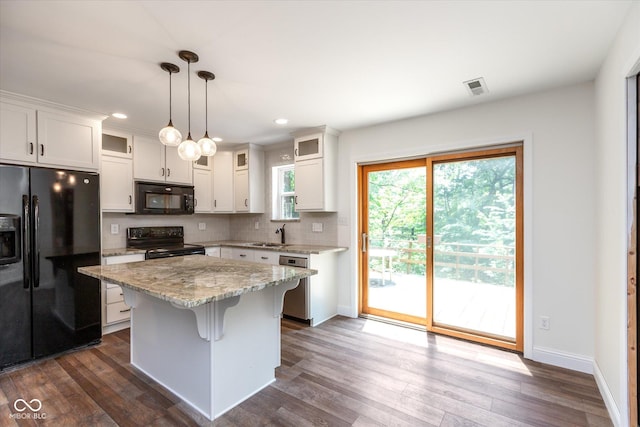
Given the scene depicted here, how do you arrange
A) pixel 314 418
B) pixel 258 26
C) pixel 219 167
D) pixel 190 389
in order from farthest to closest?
pixel 219 167, pixel 190 389, pixel 314 418, pixel 258 26

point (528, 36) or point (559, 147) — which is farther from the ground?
point (528, 36)

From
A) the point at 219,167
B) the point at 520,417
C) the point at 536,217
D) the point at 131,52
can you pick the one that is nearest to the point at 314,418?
the point at 520,417

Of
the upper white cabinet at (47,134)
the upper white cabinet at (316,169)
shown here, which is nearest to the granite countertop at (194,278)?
the upper white cabinet at (47,134)

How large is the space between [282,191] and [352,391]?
3.17m

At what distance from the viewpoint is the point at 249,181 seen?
15.0 feet

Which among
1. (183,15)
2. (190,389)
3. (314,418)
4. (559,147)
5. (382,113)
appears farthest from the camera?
(382,113)

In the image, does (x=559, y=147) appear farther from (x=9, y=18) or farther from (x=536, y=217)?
(x=9, y=18)

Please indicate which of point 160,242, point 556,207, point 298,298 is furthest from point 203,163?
point 556,207

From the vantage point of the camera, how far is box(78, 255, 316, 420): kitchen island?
179cm

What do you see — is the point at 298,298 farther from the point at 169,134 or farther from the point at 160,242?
the point at 169,134

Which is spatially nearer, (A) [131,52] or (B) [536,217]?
(A) [131,52]

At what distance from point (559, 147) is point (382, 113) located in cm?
160

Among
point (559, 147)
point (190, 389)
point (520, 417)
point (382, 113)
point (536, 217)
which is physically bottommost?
point (520, 417)

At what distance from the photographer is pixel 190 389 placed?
2033 mm
